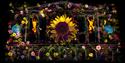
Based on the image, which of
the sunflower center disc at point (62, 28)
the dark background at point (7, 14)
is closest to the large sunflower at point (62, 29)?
the sunflower center disc at point (62, 28)

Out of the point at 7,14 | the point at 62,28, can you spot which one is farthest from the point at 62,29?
the point at 7,14

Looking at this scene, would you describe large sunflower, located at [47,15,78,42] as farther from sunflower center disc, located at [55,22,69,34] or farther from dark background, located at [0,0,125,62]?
dark background, located at [0,0,125,62]

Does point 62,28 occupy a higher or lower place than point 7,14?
lower

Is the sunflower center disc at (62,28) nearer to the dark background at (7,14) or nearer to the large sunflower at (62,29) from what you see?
the large sunflower at (62,29)

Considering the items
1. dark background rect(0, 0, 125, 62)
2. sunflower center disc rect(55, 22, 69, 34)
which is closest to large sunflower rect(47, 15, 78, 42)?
sunflower center disc rect(55, 22, 69, 34)

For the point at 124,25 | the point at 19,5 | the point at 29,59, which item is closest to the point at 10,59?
the point at 29,59

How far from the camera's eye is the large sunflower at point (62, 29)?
4082 millimetres

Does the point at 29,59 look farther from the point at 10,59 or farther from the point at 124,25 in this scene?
the point at 124,25

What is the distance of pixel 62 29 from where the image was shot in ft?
13.5

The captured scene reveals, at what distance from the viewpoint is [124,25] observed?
4.09 m

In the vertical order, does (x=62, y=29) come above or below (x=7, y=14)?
below

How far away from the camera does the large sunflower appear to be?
13.4ft

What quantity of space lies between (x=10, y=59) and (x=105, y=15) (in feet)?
3.99

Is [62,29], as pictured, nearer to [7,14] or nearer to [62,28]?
[62,28]
